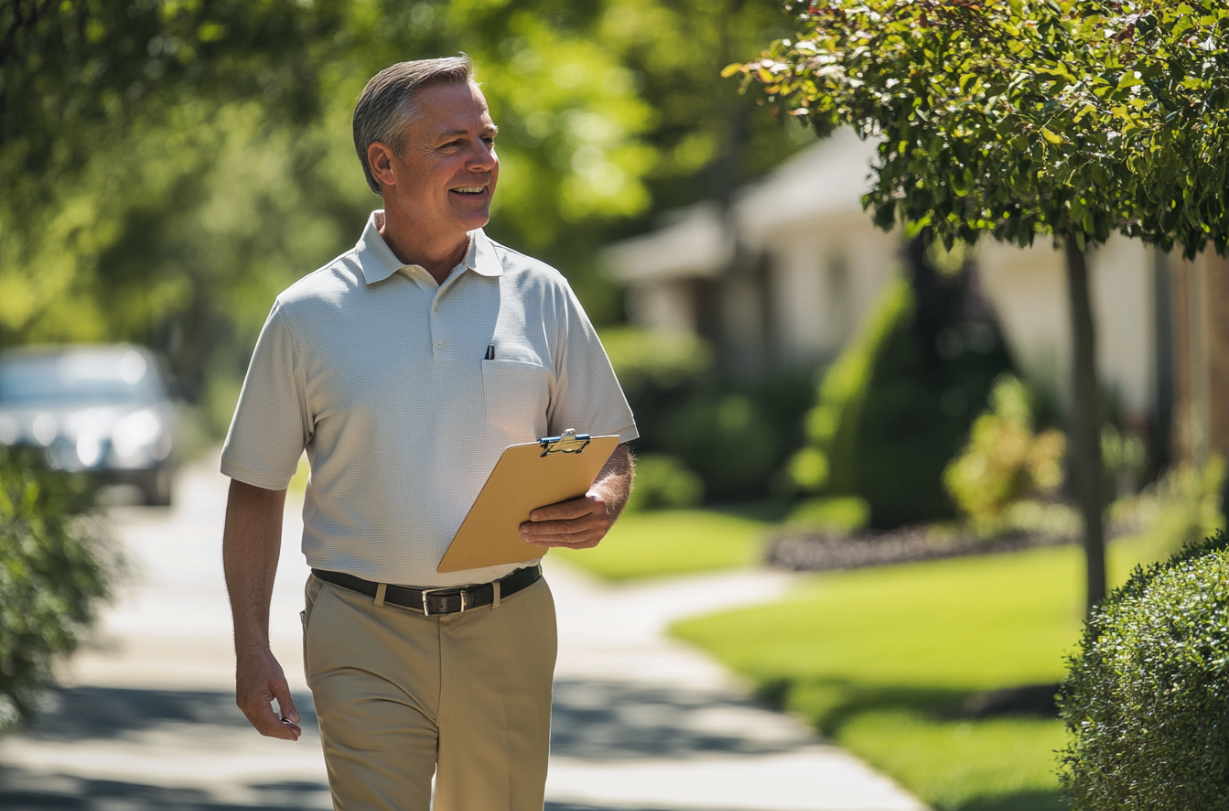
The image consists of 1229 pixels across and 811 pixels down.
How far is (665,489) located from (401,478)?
1919 centimetres

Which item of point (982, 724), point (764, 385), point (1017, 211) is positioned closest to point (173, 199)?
point (764, 385)

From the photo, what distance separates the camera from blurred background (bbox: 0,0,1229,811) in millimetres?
7535

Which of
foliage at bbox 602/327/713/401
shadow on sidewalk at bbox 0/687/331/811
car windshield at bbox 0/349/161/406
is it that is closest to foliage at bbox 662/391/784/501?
foliage at bbox 602/327/713/401

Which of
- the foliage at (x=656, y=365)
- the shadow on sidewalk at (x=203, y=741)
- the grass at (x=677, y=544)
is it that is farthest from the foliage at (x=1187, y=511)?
the foliage at (x=656, y=365)

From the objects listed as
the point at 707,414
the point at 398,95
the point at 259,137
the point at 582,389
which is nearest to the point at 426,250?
the point at 398,95

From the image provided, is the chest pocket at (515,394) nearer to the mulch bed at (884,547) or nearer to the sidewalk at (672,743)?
the sidewalk at (672,743)

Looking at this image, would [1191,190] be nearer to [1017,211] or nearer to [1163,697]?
[1017,211]

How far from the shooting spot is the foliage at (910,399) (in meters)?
15.5

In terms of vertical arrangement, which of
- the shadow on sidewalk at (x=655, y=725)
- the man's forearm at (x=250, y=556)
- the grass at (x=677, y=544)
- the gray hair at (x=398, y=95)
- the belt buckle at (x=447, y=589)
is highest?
the gray hair at (x=398, y=95)

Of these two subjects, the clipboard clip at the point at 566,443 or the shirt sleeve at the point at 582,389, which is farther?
the shirt sleeve at the point at 582,389

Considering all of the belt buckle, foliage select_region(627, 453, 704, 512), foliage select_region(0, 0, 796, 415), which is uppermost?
foliage select_region(0, 0, 796, 415)

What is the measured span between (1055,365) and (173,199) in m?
13.9

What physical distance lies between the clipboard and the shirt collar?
1.61ft

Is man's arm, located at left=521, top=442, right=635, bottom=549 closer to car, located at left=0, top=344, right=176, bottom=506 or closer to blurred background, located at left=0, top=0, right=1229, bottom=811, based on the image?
blurred background, located at left=0, top=0, right=1229, bottom=811
